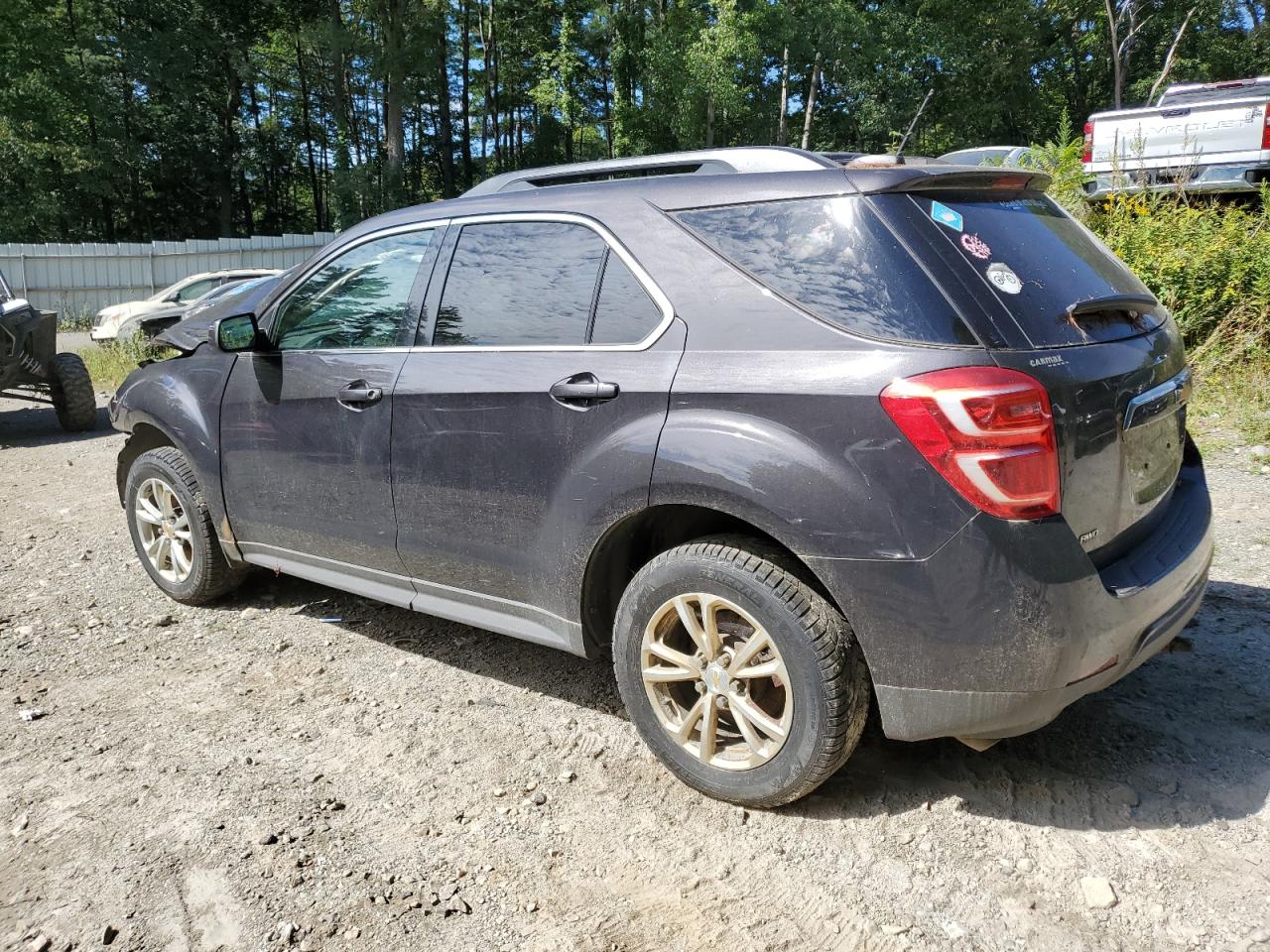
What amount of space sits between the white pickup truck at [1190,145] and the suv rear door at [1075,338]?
692 cm

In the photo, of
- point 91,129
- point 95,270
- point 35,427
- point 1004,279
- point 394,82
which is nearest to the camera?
point 1004,279

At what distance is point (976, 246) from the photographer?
2.60m

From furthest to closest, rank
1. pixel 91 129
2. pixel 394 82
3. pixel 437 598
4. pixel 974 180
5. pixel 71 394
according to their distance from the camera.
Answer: pixel 91 129 → pixel 394 82 → pixel 71 394 → pixel 437 598 → pixel 974 180

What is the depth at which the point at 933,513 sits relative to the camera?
91.2 inches

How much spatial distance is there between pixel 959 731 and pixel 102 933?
2196mm

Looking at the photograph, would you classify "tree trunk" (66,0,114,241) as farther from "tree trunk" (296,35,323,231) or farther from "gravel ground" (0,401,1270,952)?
"gravel ground" (0,401,1270,952)

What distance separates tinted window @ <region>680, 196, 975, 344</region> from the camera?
2.43m

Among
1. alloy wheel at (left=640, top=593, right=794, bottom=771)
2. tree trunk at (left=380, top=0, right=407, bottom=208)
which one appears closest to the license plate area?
alloy wheel at (left=640, top=593, right=794, bottom=771)

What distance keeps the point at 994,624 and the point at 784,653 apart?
54 cm

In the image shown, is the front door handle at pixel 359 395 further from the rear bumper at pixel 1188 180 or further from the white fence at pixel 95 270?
the white fence at pixel 95 270

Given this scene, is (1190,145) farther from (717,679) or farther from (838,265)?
(717,679)

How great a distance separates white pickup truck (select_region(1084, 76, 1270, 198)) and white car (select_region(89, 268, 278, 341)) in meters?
12.5

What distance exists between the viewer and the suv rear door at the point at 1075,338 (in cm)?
239

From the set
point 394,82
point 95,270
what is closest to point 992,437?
point 95,270
